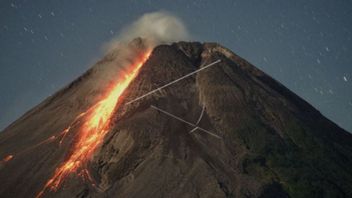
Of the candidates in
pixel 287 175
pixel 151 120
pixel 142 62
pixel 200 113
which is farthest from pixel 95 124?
pixel 287 175

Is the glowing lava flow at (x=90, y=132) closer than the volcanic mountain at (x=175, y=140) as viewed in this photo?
No

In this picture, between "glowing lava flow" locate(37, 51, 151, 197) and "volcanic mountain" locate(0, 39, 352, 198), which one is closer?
"volcanic mountain" locate(0, 39, 352, 198)

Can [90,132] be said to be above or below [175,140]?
above

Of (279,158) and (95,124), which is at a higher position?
(95,124)

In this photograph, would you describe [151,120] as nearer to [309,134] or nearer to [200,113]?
[200,113]
